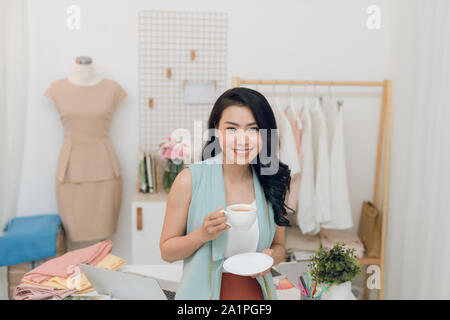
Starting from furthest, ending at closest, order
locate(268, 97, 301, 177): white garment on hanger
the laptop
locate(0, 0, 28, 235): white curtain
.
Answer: locate(268, 97, 301, 177): white garment on hanger → locate(0, 0, 28, 235): white curtain → the laptop

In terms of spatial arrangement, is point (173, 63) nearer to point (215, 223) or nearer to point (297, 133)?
point (297, 133)

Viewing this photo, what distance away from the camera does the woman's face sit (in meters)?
0.58

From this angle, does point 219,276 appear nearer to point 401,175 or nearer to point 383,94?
point 401,175

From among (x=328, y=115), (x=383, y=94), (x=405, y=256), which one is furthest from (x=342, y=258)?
(x=383, y=94)

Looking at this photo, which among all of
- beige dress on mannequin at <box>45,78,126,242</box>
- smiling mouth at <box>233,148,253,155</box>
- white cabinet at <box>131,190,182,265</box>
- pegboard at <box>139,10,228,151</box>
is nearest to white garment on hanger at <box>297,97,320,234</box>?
pegboard at <box>139,10,228,151</box>

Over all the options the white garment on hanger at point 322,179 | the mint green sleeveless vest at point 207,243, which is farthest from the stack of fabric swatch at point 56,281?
the white garment on hanger at point 322,179

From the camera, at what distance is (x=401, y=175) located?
76.5 inches

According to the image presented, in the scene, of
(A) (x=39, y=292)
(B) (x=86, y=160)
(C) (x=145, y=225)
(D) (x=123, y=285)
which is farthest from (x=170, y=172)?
(D) (x=123, y=285)

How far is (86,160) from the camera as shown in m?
2.09

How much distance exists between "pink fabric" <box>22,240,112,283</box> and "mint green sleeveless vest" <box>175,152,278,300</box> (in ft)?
1.55

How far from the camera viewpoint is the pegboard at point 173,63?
2.19 metres

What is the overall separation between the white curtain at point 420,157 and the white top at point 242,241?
1.07 meters

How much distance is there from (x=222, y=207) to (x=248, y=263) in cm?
9

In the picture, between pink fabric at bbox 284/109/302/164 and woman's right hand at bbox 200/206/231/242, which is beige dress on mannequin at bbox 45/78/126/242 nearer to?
pink fabric at bbox 284/109/302/164
